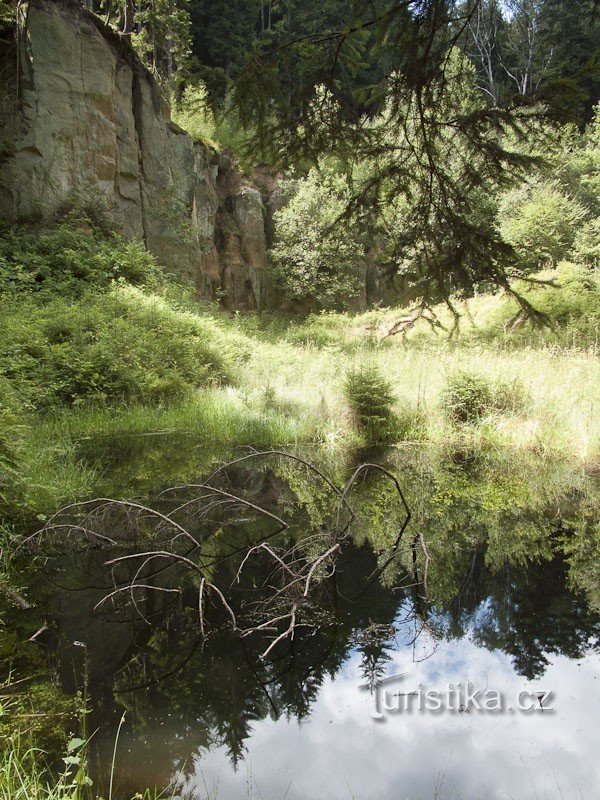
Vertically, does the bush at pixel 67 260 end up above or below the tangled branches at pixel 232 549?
above

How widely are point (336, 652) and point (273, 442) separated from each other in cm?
452

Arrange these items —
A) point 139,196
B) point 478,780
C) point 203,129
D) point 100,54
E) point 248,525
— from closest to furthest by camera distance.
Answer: point 478,780, point 248,525, point 100,54, point 139,196, point 203,129

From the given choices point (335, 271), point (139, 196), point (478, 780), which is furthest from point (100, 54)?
point (478, 780)

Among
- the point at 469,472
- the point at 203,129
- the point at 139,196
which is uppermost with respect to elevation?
the point at 203,129

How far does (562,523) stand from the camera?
457 cm

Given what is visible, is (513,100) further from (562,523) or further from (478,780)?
(478,780)

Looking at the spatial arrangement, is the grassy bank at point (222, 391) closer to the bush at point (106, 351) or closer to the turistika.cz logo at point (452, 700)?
the bush at point (106, 351)

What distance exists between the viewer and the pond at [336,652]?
6.86ft

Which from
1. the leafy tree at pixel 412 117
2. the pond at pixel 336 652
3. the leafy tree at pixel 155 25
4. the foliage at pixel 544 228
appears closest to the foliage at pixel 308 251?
the foliage at pixel 544 228

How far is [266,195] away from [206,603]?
65.3ft

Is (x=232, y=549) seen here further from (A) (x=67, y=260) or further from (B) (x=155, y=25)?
(B) (x=155, y=25)

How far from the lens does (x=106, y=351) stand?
8.12 metres

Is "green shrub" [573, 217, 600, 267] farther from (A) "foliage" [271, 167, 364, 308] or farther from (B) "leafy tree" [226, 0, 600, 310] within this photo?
(B) "leafy tree" [226, 0, 600, 310]

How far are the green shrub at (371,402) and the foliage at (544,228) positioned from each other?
11.8 m
